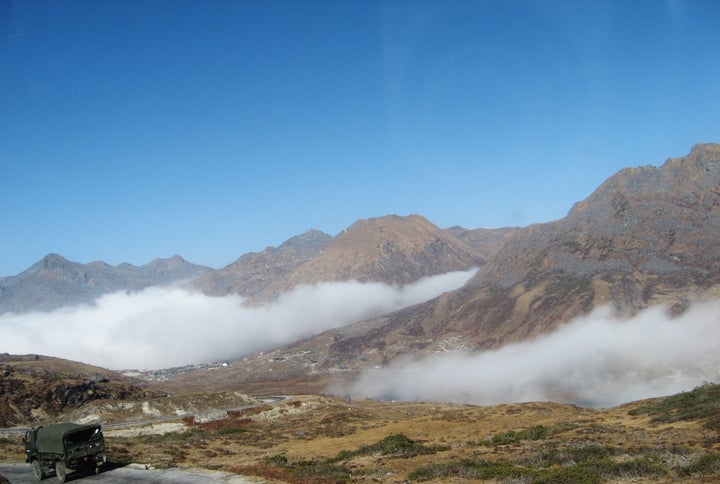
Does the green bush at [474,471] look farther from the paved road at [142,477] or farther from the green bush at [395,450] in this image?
the paved road at [142,477]

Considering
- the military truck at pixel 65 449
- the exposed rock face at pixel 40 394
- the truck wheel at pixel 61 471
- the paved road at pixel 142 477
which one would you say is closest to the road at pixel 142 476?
the paved road at pixel 142 477

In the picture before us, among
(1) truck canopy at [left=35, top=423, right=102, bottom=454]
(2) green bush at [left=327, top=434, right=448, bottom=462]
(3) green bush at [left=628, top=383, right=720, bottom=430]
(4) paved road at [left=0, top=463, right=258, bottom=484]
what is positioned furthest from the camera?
(3) green bush at [left=628, top=383, right=720, bottom=430]

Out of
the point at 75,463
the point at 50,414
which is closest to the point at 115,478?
the point at 75,463

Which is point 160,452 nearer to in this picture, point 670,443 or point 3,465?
point 3,465

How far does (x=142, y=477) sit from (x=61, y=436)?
17.2 feet

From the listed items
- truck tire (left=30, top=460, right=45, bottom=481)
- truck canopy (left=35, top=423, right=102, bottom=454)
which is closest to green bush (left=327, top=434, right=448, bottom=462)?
truck canopy (left=35, top=423, right=102, bottom=454)

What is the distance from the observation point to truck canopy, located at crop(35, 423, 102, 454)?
97.5ft

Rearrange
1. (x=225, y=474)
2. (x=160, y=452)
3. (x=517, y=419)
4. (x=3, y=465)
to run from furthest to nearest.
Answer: (x=517, y=419), (x=160, y=452), (x=3, y=465), (x=225, y=474)

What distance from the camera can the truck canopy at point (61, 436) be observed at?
1170 inches

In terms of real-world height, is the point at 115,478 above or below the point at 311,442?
above

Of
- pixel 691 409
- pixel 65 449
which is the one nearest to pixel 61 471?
pixel 65 449

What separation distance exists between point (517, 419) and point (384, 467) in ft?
117

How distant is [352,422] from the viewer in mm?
77875

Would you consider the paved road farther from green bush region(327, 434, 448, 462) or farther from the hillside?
green bush region(327, 434, 448, 462)
